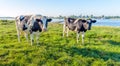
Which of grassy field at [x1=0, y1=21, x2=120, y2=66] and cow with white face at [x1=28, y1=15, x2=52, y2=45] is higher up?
cow with white face at [x1=28, y1=15, x2=52, y2=45]

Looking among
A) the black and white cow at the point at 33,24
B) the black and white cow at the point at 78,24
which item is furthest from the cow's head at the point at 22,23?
the black and white cow at the point at 78,24

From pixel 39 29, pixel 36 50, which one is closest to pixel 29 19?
pixel 39 29

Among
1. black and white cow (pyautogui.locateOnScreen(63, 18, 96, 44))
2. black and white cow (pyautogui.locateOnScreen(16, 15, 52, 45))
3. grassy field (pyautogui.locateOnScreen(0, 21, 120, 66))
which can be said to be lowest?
grassy field (pyautogui.locateOnScreen(0, 21, 120, 66))

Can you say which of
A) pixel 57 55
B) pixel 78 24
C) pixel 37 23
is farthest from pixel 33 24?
pixel 78 24

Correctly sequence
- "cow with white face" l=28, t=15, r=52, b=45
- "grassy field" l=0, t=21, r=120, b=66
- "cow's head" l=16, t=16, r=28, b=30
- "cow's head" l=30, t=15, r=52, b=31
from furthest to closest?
"cow's head" l=16, t=16, r=28, b=30 < "cow with white face" l=28, t=15, r=52, b=45 < "cow's head" l=30, t=15, r=52, b=31 < "grassy field" l=0, t=21, r=120, b=66

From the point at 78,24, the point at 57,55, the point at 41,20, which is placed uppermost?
the point at 41,20

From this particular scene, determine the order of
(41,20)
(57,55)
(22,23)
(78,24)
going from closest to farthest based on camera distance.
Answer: (57,55)
(41,20)
(22,23)
(78,24)

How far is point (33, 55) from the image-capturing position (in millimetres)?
16688

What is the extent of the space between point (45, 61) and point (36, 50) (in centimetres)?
185

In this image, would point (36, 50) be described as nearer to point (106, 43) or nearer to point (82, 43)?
point (82, 43)

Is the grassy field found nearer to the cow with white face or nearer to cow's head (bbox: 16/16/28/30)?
the cow with white face

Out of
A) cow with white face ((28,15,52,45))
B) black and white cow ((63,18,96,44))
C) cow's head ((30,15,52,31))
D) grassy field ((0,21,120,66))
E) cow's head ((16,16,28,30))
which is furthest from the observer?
black and white cow ((63,18,96,44))

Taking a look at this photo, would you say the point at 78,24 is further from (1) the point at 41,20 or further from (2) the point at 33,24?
(2) the point at 33,24

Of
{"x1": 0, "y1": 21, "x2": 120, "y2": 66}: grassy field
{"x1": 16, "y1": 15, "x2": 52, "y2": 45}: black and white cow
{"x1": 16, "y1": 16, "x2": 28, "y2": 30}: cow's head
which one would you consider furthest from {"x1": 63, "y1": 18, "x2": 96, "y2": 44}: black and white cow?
{"x1": 16, "y1": 16, "x2": 28, "y2": 30}: cow's head
